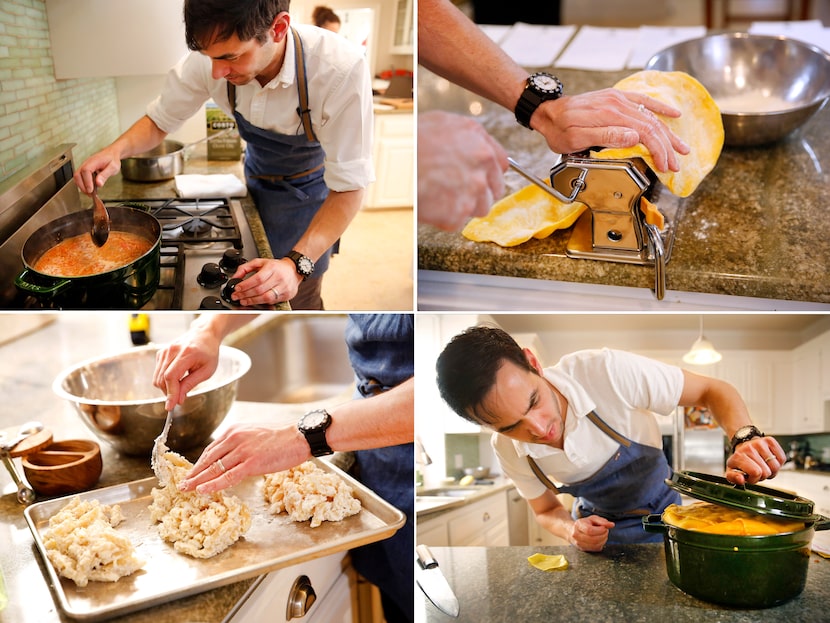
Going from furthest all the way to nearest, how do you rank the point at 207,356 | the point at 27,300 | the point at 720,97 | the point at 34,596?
the point at 720,97
the point at 207,356
the point at 27,300
the point at 34,596

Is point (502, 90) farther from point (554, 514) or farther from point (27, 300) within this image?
point (27, 300)

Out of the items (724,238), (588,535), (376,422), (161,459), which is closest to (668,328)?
(724,238)

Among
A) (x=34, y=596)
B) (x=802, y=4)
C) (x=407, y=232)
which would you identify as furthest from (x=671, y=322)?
(x=34, y=596)

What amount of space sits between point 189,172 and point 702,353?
0.89 meters

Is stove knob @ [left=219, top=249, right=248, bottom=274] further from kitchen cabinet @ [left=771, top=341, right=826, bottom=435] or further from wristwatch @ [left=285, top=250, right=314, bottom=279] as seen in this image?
kitchen cabinet @ [left=771, top=341, right=826, bottom=435]

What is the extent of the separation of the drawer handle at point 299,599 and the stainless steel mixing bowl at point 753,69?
1.12 m

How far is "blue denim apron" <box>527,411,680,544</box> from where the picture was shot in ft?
4.02

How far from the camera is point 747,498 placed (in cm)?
112

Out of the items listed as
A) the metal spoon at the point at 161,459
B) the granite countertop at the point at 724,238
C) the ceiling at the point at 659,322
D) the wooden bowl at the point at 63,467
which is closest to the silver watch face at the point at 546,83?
the granite countertop at the point at 724,238

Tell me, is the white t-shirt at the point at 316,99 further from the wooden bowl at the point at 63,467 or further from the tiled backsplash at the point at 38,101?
the wooden bowl at the point at 63,467

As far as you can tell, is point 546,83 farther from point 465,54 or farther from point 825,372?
point 825,372

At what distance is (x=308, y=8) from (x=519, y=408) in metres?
0.71

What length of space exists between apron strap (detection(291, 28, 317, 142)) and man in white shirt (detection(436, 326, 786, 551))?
0.43m

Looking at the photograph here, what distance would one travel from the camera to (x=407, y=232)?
1201 millimetres
